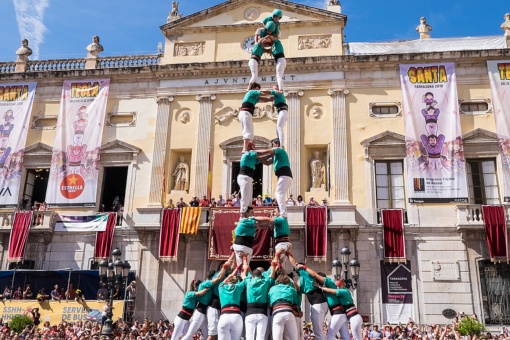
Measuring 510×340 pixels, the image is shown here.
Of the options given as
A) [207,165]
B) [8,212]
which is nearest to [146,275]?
[207,165]

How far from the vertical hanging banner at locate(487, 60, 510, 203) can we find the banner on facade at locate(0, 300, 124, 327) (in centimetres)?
1727

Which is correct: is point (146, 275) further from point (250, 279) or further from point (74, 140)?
point (250, 279)

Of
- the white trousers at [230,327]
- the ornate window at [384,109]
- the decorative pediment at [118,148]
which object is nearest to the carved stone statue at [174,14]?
the decorative pediment at [118,148]

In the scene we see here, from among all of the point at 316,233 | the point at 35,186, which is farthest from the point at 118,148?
the point at 316,233

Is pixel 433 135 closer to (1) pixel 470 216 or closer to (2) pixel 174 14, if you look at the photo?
(1) pixel 470 216

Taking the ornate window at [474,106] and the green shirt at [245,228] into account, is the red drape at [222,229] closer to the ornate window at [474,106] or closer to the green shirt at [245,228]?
the green shirt at [245,228]

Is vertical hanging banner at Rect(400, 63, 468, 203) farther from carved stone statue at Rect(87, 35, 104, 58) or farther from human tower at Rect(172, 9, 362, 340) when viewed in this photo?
carved stone statue at Rect(87, 35, 104, 58)

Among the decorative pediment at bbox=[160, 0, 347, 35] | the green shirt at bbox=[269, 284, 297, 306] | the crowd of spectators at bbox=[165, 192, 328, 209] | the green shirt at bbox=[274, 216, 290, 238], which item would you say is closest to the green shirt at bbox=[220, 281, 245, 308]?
the green shirt at bbox=[269, 284, 297, 306]

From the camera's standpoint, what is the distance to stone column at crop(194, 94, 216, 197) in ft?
79.5

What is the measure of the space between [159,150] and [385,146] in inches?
433

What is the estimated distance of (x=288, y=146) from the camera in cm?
2431

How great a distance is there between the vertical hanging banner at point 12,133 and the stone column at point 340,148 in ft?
51.5

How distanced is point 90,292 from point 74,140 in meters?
8.16

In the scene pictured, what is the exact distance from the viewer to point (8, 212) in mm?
24312
